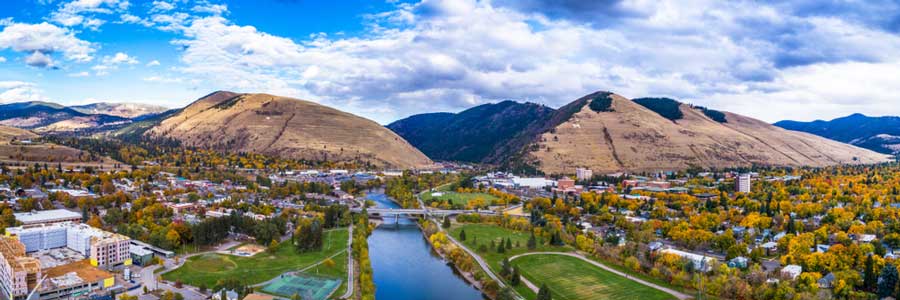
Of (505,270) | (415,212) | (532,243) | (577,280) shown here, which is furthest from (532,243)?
(415,212)

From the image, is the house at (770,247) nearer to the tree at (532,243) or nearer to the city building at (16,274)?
the tree at (532,243)

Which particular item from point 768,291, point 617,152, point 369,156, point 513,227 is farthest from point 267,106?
point 768,291

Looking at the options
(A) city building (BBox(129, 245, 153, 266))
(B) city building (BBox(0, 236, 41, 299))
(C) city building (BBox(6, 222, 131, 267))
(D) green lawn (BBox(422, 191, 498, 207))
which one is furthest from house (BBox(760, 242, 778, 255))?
(B) city building (BBox(0, 236, 41, 299))

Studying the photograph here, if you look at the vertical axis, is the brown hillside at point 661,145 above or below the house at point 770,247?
above

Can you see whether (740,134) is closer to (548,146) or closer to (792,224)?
(548,146)

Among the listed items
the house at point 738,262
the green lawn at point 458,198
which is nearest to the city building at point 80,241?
the house at point 738,262

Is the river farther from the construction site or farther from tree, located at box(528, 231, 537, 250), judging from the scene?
the construction site
